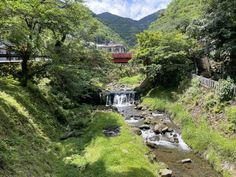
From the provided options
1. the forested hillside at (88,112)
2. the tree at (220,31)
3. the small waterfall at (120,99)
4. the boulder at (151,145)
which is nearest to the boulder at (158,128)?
the forested hillside at (88,112)

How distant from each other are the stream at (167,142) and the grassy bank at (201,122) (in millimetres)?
665

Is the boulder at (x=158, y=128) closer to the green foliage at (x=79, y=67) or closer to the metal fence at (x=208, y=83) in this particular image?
the metal fence at (x=208, y=83)

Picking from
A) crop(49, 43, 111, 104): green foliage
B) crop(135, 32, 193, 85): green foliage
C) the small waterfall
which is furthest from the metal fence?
the small waterfall

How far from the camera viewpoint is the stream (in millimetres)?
21219

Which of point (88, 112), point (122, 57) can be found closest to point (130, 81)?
point (122, 57)

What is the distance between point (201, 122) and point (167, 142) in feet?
11.9

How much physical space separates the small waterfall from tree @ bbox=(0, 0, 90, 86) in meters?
20.2

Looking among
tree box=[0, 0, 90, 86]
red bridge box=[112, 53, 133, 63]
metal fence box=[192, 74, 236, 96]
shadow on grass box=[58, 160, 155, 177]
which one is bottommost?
shadow on grass box=[58, 160, 155, 177]

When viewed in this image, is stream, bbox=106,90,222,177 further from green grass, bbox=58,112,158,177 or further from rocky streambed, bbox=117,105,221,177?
green grass, bbox=58,112,158,177

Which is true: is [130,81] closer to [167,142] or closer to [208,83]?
[208,83]

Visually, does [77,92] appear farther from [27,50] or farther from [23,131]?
[23,131]

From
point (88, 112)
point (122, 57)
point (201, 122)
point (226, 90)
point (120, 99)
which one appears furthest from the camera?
point (122, 57)

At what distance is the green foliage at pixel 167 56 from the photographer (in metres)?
41.8

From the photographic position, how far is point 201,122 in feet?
91.7
